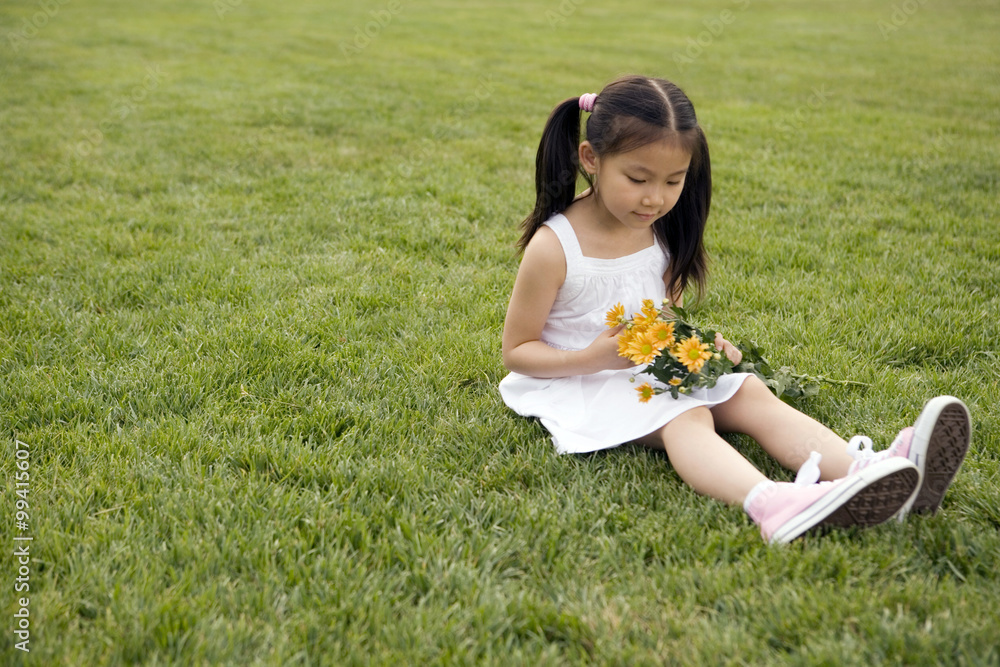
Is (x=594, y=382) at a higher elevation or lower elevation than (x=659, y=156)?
lower

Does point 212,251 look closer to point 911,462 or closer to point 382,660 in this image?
point 382,660

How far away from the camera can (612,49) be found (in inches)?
509

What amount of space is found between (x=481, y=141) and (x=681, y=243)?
Answer: 4195mm

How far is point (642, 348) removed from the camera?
2266 mm
